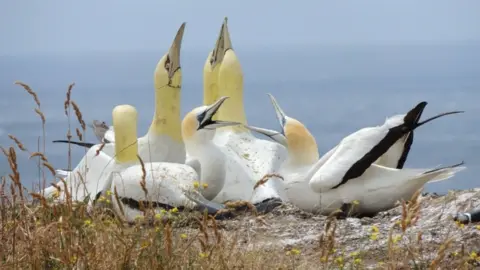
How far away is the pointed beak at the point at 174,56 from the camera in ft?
28.5

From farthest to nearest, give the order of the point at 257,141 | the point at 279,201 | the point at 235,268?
the point at 257,141
the point at 279,201
the point at 235,268

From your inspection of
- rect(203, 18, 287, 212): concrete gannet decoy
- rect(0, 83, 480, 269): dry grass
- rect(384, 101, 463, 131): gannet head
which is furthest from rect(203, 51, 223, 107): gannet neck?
rect(0, 83, 480, 269): dry grass

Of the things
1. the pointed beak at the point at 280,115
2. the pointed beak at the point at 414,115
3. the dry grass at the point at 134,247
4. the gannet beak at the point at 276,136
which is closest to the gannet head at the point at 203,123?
the gannet beak at the point at 276,136

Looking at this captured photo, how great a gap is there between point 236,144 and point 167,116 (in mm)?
796

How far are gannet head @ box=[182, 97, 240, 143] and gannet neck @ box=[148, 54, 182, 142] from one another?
3.9 inches

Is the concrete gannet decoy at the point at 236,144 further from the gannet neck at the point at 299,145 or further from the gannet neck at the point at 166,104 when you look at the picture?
the gannet neck at the point at 166,104

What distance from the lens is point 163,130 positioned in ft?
28.1

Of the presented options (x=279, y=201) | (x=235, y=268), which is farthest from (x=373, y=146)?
(x=235, y=268)

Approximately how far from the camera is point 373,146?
7773 mm

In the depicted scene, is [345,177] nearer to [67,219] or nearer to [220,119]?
[220,119]

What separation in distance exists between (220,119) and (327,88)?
431 ft

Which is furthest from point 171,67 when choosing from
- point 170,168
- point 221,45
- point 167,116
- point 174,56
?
point 170,168

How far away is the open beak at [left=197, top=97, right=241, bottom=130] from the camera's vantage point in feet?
27.7

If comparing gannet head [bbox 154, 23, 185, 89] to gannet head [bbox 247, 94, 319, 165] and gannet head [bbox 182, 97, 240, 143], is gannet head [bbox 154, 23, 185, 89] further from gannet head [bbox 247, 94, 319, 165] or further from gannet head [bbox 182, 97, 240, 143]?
gannet head [bbox 247, 94, 319, 165]
